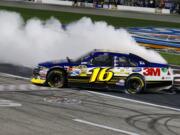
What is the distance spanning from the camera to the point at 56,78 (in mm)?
17328

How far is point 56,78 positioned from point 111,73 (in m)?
1.80

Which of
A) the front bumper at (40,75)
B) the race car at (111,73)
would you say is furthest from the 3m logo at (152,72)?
the front bumper at (40,75)

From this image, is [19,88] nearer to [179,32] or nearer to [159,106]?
[159,106]

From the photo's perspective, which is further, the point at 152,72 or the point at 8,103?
the point at 152,72

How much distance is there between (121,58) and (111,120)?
15.7ft

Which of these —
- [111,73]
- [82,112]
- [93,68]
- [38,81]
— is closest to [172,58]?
[111,73]

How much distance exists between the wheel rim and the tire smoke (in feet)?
11.9

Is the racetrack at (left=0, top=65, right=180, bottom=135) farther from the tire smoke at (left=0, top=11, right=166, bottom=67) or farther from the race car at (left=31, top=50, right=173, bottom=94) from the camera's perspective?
the tire smoke at (left=0, top=11, right=166, bottom=67)

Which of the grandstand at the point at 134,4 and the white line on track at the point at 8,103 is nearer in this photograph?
the white line on track at the point at 8,103

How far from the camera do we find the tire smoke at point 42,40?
848 inches

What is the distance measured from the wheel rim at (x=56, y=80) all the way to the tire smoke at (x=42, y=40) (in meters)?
3.64

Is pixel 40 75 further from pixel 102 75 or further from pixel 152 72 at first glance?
pixel 152 72

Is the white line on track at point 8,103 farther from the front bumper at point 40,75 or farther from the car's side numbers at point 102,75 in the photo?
the car's side numbers at point 102,75

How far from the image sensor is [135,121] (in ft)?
41.9
